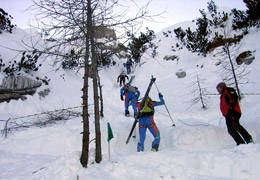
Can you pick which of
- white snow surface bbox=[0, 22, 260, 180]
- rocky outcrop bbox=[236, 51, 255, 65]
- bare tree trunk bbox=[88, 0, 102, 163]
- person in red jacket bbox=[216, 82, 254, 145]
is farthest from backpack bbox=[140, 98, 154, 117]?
rocky outcrop bbox=[236, 51, 255, 65]

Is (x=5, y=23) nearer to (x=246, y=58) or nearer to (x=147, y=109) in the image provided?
(x=147, y=109)

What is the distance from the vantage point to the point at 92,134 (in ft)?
18.0

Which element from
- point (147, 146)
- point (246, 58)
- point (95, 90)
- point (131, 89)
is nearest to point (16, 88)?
point (131, 89)

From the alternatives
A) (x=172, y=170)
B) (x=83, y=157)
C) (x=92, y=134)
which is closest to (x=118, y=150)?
(x=92, y=134)

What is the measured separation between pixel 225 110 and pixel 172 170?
86.2 inches

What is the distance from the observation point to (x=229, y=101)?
3990mm

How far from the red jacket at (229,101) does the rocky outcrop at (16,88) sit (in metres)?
8.29

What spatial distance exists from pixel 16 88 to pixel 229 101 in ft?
28.2

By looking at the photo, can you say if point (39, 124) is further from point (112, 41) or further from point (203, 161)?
point (203, 161)

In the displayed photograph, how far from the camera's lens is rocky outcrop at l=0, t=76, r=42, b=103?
7.71 m

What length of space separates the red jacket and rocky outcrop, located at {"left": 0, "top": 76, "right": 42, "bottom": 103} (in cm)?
829

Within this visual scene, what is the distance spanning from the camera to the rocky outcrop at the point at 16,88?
7707 millimetres

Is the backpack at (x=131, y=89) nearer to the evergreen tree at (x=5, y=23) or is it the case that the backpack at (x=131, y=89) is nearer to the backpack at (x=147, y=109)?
the backpack at (x=147, y=109)

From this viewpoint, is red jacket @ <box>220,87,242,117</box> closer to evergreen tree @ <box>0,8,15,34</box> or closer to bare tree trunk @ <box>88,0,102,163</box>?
bare tree trunk @ <box>88,0,102,163</box>
